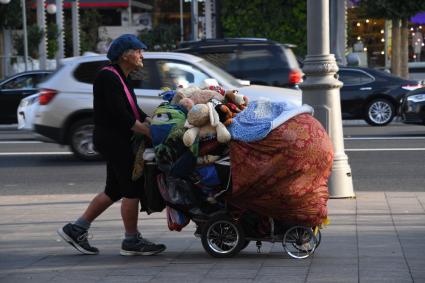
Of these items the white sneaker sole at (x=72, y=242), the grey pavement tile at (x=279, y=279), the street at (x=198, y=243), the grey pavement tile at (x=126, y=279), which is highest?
the white sneaker sole at (x=72, y=242)

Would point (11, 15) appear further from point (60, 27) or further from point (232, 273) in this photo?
point (232, 273)

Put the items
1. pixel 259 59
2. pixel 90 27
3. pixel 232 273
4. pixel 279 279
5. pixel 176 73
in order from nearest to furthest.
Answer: pixel 279 279 → pixel 232 273 → pixel 176 73 → pixel 259 59 → pixel 90 27

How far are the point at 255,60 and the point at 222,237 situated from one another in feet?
38.8

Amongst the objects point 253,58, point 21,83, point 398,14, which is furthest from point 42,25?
point 253,58

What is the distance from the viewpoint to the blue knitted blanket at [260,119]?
7.48 metres

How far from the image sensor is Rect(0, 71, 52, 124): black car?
84.2 ft

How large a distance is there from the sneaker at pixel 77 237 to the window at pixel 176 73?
8.15 metres

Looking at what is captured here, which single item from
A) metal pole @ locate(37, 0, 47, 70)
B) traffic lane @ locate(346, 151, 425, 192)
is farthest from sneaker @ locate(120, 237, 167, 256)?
metal pole @ locate(37, 0, 47, 70)

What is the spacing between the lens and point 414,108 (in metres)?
20.8

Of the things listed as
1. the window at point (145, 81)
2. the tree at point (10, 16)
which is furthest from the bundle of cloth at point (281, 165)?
the tree at point (10, 16)

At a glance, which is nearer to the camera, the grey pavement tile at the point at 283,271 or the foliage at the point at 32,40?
the grey pavement tile at the point at 283,271

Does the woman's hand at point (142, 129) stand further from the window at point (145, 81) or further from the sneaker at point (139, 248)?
the window at point (145, 81)

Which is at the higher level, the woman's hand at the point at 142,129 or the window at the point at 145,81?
the window at the point at 145,81

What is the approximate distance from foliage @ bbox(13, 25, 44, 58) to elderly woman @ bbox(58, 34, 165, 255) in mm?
31048
